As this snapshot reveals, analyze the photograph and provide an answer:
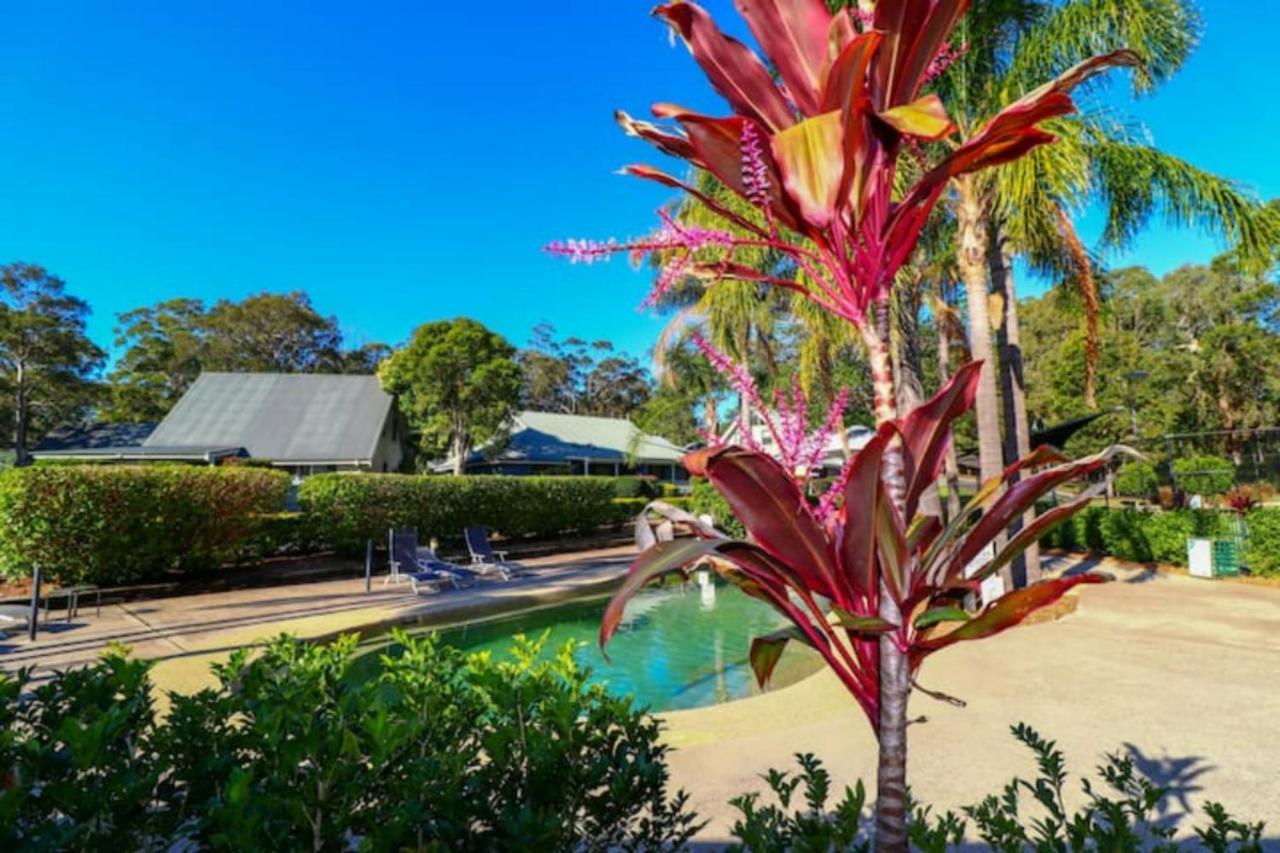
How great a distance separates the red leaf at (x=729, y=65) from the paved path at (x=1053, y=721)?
3.06 metres

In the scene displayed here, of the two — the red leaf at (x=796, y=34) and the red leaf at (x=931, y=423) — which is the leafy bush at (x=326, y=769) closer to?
the red leaf at (x=931, y=423)

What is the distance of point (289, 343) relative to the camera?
43.8 meters

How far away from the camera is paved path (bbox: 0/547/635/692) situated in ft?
21.5

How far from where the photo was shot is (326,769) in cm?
142

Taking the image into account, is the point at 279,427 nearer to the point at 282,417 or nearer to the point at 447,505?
the point at 282,417

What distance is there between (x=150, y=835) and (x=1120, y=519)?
15.6 m

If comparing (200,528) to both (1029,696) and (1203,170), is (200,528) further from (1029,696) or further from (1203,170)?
(1203,170)

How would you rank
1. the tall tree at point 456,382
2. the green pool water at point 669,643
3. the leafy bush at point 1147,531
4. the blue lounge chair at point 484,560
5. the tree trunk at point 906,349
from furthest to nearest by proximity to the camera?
the tall tree at point 456,382, the blue lounge chair at point 484,560, the leafy bush at point 1147,531, the tree trunk at point 906,349, the green pool water at point 669,643

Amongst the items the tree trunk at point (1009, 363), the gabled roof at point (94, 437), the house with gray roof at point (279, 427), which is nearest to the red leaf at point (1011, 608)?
the tree trunk at point (1009, 363)

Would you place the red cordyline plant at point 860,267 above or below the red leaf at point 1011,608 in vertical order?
→ above

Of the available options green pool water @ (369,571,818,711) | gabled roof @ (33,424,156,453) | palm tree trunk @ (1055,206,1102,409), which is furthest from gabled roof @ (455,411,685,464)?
palm tree trunk @ (1055,206,1102,409)

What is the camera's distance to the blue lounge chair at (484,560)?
13.0 m

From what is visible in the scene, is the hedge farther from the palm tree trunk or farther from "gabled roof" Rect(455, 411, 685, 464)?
"gabled roof" Rect(455, 411, 685, 464)

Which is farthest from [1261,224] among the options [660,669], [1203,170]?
[660,669]
